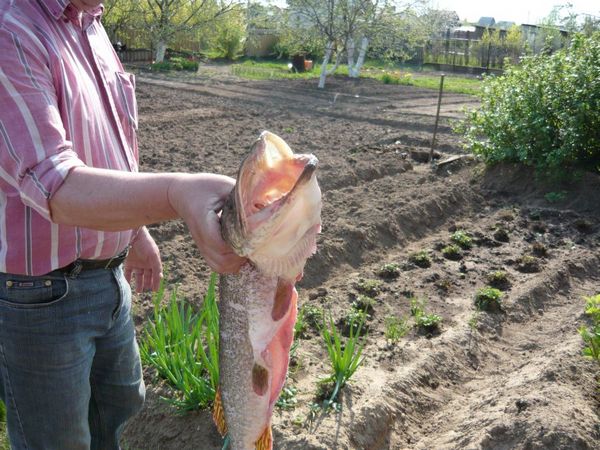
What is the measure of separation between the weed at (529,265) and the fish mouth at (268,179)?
4.97m

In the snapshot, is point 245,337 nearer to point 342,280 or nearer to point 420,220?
point 342,280

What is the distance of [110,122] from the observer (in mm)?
2129

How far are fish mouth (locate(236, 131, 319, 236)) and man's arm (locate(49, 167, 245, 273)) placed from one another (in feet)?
0.39

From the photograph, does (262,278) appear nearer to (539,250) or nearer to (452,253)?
(452,253)

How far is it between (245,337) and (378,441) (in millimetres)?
2035

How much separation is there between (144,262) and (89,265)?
54 cm

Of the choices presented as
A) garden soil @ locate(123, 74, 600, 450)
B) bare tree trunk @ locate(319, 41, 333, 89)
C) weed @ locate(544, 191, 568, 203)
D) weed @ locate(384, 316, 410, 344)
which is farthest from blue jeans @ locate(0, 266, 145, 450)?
bare tree trunk @ locate(319, 41, 333, 89)

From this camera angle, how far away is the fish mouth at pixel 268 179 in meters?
1.41

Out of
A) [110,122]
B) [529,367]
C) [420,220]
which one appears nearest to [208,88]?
[420,220]

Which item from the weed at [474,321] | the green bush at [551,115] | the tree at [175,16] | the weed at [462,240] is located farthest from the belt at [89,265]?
the tree at [175,16]

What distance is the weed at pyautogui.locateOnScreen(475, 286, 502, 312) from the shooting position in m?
5.16

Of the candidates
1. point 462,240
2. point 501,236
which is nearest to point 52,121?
point 462,240

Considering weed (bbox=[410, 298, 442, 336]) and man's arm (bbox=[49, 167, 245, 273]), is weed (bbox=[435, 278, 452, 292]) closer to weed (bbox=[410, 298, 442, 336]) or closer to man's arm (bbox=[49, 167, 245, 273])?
weed (bbox=[410, 298, 442, 336])

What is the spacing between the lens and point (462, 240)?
654 centimetres
